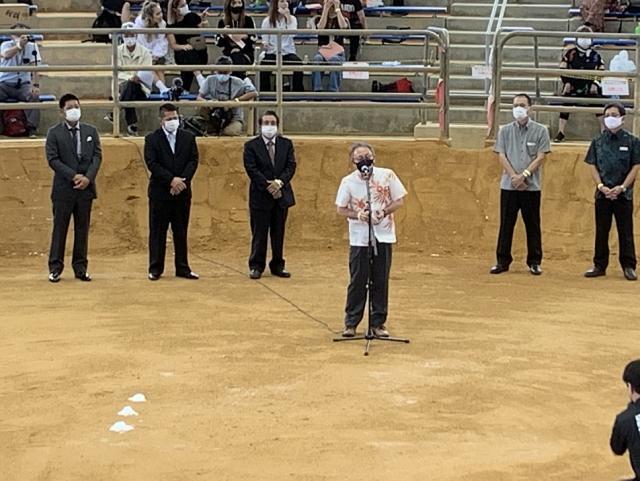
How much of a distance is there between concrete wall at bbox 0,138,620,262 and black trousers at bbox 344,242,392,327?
526 cm

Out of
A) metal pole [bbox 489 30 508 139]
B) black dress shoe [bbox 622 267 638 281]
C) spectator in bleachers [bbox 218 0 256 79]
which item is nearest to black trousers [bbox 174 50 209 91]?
spectator in bleachers [bbox 218 0 256 79]

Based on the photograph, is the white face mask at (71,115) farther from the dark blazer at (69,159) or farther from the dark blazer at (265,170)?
the dark blazer at (265,170)

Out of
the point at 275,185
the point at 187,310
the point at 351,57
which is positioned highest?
the point at 351,57

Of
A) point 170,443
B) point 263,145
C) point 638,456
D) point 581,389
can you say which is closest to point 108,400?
point 170,443

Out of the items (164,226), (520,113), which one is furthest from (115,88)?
(520,113)

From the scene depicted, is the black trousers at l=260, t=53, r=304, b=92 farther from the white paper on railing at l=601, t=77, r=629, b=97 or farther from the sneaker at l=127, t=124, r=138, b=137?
the white paper on railing at l=601, t=77, r=629, b=97

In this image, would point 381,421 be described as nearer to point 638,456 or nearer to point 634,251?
point 638,456

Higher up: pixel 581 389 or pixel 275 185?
pixel 275 185

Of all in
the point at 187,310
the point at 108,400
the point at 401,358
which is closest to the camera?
the point at 108,400

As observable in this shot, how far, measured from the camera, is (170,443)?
9.51 m

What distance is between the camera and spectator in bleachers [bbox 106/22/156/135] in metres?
18.0

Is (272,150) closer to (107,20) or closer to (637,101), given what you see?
(637,101)

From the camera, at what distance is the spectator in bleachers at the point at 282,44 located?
61.4 feet

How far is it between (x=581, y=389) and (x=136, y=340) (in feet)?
13.1
